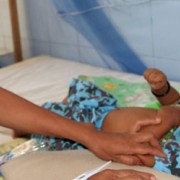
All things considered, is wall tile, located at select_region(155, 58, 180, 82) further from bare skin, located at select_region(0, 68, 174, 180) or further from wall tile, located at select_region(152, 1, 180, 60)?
bare skin, located at select_region(0, 68, 174, 180)

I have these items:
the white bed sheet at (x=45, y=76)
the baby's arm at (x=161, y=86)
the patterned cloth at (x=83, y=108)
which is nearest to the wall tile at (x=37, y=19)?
the white bed sheet at (x=45, y=76)

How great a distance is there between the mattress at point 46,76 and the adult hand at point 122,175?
2.76 ft

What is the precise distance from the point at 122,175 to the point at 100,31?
49.4 inches

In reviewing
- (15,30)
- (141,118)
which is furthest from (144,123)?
(15,30)

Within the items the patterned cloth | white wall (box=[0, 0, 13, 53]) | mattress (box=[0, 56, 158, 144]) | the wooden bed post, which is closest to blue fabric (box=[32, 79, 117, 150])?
the patterned cloth

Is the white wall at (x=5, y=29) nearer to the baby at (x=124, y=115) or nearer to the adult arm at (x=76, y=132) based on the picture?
the baby at (x=124, y=115)

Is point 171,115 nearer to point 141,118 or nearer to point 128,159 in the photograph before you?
point 141,118

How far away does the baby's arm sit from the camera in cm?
123

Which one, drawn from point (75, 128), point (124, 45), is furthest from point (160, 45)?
point (75, 128)

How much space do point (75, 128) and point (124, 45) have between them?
1.03 m

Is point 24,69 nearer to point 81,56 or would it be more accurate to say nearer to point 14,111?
point 81,56

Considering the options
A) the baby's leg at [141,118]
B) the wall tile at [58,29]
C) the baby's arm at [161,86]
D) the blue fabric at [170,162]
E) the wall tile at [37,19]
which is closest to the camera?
the blue fabric at [170,162]

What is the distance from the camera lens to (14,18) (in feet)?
7.68

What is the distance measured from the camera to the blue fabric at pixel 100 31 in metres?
1.84
